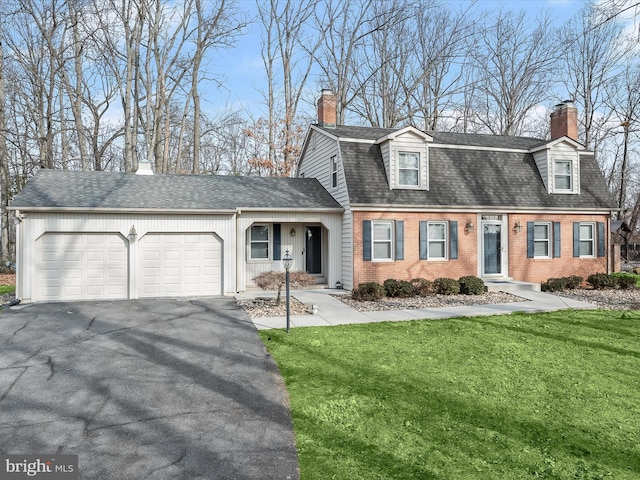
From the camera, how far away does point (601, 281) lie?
15.0 meters

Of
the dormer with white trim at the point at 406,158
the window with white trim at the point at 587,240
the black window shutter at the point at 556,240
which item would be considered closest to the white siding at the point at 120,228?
the dormer with white trim at the point at 406,158

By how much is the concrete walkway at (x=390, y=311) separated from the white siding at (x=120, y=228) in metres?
1.66

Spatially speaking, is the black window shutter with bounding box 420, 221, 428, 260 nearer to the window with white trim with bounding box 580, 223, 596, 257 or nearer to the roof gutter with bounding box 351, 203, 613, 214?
the roof gutter with bounding box 351, 203, 613, 214

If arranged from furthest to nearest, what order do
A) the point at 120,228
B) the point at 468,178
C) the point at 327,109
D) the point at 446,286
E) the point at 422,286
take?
the point at 327,109
the point at 468,178
the point at 446,286
the point at 422,286
the point at 120,228

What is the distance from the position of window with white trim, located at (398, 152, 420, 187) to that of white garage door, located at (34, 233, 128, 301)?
9396mm

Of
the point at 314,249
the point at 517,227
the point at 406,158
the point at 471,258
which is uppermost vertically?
the point at 406,158

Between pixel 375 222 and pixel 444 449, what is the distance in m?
10.6

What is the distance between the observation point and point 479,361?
686 cm

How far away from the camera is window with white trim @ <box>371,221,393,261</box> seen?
14.4 metres

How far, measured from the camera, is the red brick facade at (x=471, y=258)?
14188 millimetres

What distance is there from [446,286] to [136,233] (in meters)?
9.72

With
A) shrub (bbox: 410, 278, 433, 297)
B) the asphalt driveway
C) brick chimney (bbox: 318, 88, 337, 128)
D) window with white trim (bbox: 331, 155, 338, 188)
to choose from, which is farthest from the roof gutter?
the asphalt driveway

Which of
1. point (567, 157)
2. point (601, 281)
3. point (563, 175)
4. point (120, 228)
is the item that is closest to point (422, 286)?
point (601, 281)

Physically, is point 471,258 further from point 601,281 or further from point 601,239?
point 601,239
